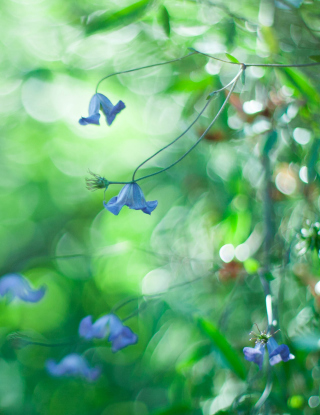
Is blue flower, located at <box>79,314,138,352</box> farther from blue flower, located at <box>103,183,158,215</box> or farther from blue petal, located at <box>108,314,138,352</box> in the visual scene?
blue flower, located at <box>103,183,158,215</box>

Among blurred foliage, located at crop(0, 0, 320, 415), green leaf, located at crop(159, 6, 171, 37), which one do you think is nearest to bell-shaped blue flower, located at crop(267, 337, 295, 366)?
blurred foliage, located at crop(0, 0, 320, 415)

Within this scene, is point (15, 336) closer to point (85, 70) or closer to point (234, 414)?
point (234, 414)

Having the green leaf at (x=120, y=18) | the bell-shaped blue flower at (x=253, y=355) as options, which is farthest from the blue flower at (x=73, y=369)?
the green leaf at (x=120, y=18)

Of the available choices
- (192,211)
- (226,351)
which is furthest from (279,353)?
(192,211)

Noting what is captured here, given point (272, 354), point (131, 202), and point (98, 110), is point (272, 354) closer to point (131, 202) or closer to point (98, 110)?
point (131, 202)

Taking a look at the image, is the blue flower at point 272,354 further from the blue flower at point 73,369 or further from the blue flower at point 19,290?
the blue flower at point 19,290
